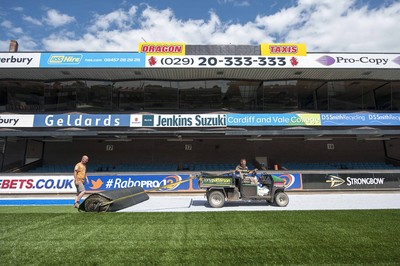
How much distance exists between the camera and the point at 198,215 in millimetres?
7109

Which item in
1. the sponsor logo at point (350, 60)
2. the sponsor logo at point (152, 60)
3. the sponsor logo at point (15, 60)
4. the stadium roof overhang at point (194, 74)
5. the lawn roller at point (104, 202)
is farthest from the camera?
the stadium roof overhang at point (194, 74)

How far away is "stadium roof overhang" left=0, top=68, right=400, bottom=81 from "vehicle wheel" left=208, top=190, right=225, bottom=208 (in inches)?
366

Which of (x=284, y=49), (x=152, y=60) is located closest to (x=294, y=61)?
(x=284, y=49)

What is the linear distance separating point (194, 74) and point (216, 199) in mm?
10158

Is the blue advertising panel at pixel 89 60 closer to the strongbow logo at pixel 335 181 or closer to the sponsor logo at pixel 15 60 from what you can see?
the sponsor logo at pixel 15 60

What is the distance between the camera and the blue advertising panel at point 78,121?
54.0 feet

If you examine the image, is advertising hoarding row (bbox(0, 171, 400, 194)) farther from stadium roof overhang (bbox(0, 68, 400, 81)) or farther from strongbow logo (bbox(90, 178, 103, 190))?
stadium roof overhang (bbox(0, 68, 400, 81))

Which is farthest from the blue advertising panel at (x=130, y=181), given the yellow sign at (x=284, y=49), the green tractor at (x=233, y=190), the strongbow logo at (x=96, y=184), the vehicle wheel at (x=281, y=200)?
the yellow sign at (x=284, y=49)

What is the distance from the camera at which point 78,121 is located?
16.5 meters

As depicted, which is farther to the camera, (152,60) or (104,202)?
(152,60)

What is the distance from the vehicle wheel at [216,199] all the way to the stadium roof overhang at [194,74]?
929 cm

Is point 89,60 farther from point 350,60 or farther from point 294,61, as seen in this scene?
point 350,60

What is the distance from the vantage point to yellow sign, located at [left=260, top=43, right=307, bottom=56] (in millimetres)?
15979

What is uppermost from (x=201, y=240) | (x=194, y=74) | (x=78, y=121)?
(x=194, y=74)
